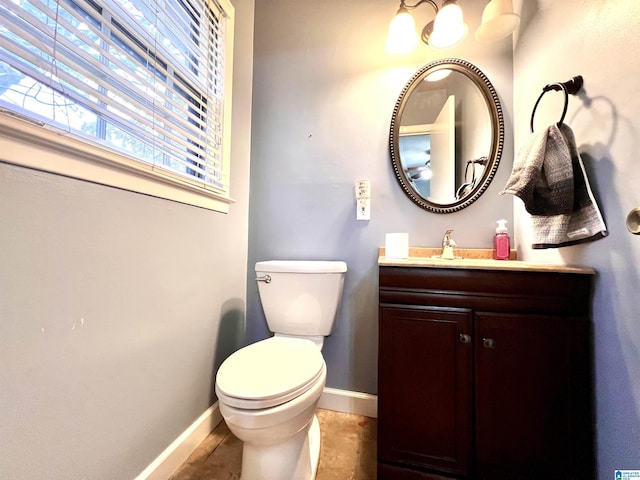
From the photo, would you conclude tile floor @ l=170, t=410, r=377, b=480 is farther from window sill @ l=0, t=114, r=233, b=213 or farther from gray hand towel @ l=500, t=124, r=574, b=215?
gray hand towel @ l=500, t=124, r=574, b=215

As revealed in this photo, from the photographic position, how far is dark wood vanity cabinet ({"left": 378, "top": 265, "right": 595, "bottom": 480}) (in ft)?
2.73

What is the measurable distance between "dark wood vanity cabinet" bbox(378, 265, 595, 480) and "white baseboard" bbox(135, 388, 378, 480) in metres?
0.44

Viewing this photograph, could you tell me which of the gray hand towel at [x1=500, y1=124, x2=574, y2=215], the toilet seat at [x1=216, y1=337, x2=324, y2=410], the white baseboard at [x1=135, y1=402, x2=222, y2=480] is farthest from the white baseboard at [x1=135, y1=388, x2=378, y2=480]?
the gray hand towel at [x1=500, y1=124, x2=574, y2=215]

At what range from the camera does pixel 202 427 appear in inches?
45.8

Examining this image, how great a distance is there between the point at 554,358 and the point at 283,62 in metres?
1.94

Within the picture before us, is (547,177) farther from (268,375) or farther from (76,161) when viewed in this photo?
(76,161)

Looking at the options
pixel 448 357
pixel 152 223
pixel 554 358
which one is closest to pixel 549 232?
pixel 554 358

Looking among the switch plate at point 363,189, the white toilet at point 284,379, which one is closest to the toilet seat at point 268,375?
the white toilet at point 284,379

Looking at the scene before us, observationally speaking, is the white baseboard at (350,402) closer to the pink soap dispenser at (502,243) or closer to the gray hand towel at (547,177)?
the pink soap dispenser at (502,243)

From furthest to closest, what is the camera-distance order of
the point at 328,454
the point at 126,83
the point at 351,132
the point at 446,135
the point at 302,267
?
the point at 351,132, the point at 446,135, the point at 302,267, the point at 328,454, the point at 126,83

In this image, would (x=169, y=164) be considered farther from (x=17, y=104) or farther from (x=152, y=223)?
(x=17, y=104)

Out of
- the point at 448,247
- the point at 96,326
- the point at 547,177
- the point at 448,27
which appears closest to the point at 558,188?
the point at 547,177

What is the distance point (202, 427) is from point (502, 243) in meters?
1.65

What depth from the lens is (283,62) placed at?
1.59m
